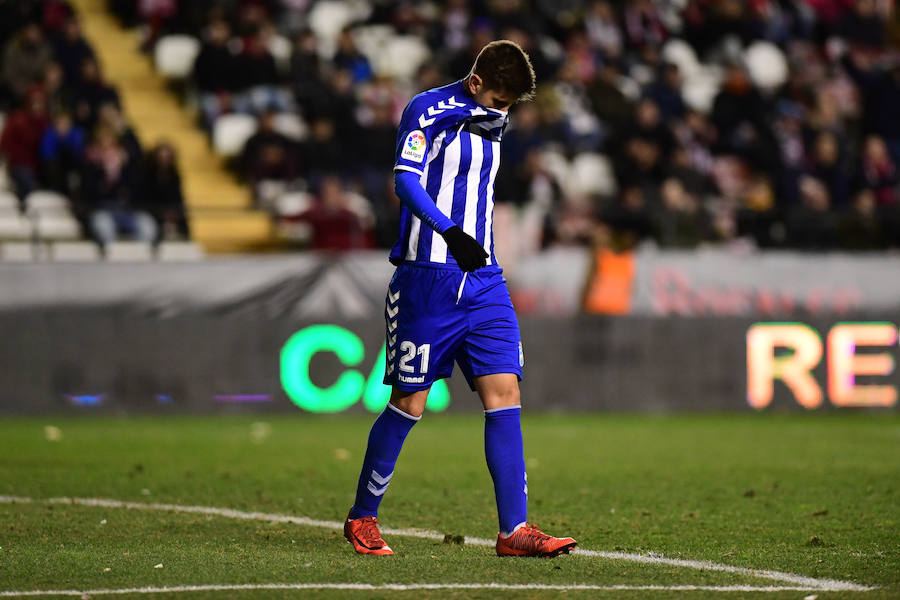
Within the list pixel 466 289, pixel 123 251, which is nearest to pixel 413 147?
pixel 466 289

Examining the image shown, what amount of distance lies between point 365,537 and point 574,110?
13.2m

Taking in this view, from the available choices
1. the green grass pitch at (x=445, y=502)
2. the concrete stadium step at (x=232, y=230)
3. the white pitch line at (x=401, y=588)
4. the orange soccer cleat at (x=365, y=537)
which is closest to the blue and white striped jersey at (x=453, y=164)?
the orange soccer cleat at (x=365, y=537)

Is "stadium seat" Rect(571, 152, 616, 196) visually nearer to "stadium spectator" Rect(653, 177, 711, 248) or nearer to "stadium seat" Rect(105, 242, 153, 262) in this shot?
"stadium spectator" Rect(653, 177, 711, 248)

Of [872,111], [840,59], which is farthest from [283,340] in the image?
[840,59]

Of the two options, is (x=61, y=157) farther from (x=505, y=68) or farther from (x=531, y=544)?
(x=531, y=544)

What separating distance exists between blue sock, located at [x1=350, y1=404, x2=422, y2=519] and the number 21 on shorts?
200 millimetres

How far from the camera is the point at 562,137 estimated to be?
56.9 ft

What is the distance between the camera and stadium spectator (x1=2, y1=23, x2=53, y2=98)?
15.3 meters

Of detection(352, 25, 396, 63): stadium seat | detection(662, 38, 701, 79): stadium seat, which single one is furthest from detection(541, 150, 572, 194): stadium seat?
detection(662, 38, 701, 79): stadium seat

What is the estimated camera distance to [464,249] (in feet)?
17.2

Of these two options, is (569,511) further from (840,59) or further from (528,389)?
(840,59)

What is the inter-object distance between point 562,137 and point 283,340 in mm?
5437

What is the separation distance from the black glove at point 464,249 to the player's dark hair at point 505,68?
633 millimetres

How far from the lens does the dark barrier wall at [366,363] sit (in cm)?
1316
